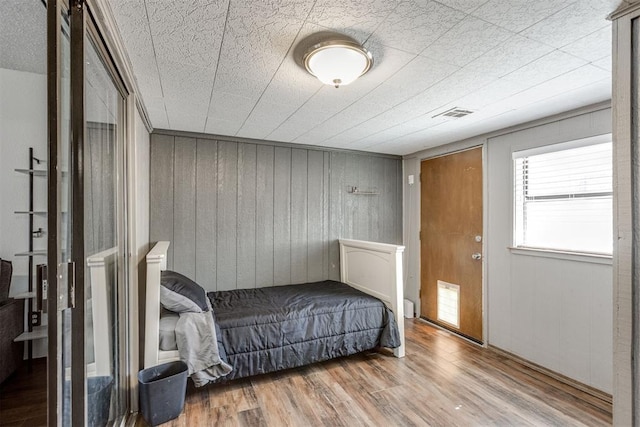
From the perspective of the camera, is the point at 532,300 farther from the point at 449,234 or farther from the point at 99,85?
the point at 99,85

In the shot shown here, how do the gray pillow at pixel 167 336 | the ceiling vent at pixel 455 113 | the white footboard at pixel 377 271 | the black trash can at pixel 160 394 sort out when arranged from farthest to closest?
1. the white footboard at pixel 377 271
2. the ceiling vent at pixel 455 113
3. the gray pillow at pixel 167 336
4. the black trash can at pixel 160 394

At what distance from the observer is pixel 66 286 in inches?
39.9

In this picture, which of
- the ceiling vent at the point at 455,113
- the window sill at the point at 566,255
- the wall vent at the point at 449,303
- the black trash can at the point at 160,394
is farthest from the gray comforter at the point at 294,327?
the ceiling vent at the point at 455,113

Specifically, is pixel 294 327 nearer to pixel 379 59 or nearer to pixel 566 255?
pixel 379 59

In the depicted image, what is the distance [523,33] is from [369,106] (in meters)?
1.14

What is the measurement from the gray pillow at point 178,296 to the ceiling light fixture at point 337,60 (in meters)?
1.78

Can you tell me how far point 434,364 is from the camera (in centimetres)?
288

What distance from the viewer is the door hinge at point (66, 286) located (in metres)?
0.95

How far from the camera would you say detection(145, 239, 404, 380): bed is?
7.75 ft

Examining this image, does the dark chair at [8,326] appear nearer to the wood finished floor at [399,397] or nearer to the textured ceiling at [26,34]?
the textured ceiling at [26,34]

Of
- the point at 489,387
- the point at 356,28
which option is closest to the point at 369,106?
the point at 356,28

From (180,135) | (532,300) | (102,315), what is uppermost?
(180,135)

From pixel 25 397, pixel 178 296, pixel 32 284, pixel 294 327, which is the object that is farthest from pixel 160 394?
pixel 32 284

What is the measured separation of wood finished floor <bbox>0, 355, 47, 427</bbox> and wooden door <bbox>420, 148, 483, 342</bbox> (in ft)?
11.4
